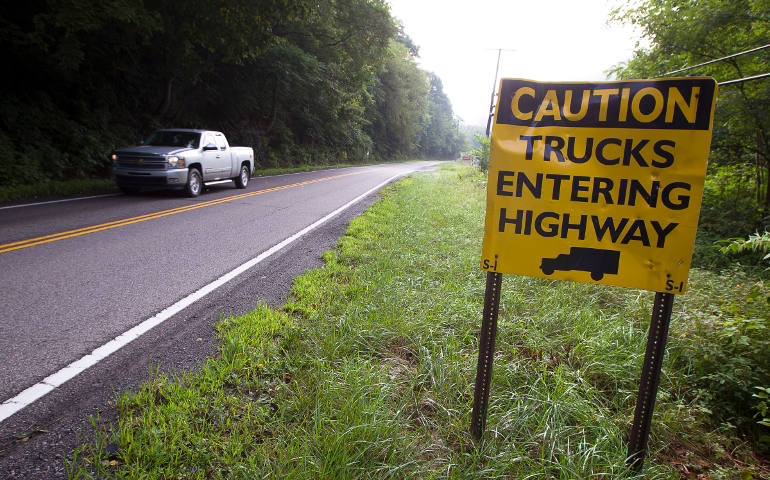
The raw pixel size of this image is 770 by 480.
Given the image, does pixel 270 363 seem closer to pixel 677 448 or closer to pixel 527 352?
pixel 527 352

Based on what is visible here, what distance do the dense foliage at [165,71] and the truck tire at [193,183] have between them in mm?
3868

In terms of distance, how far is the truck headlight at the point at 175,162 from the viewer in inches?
409

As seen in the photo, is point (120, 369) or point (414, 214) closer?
point (120, 369)

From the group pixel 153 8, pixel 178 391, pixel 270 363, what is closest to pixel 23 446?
pixel 178 391

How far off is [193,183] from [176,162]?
780 mm

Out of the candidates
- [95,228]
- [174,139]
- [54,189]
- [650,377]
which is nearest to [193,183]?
[174,139]

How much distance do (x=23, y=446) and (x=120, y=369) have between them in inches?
29.6

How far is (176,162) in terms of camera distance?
10562 mm

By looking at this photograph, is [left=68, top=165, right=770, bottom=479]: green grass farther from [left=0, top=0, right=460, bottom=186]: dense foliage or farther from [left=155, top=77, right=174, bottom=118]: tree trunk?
[left=155, top=77, right=174, bottom=118]: tree trunk

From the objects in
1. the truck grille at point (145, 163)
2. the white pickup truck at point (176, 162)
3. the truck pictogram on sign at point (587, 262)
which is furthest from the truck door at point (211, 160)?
the truck pictogram on sign at point (587, 262)

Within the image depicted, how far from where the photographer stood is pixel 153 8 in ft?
41.8

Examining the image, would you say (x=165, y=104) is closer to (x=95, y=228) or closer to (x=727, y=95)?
(x=95, y=228)

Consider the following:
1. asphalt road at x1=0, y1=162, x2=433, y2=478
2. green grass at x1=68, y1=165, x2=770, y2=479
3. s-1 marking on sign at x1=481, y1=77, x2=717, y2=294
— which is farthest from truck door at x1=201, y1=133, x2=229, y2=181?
s-1 marking on sign at x1=481, y1=77, x2=717, y2=294

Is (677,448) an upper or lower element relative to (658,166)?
lower
